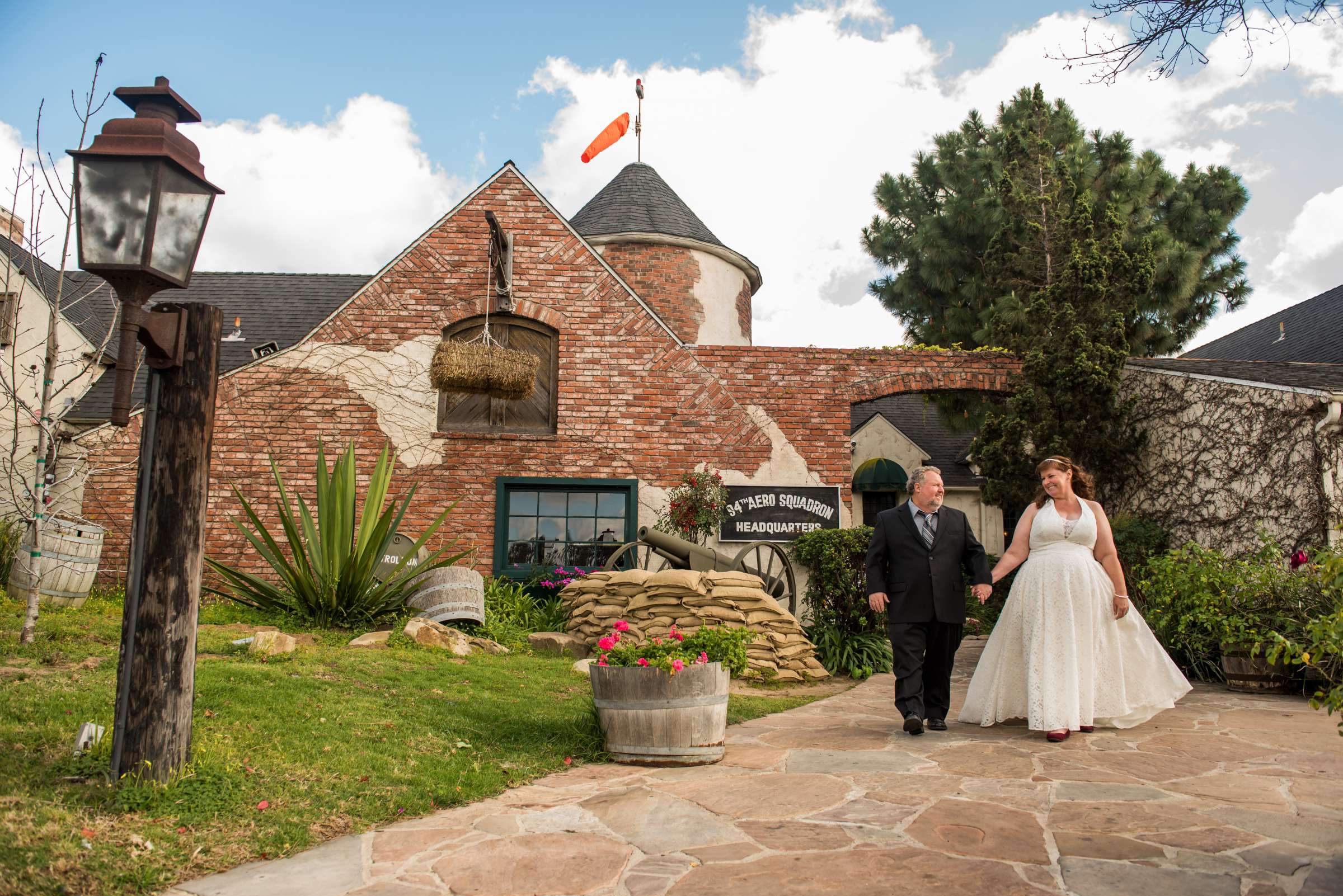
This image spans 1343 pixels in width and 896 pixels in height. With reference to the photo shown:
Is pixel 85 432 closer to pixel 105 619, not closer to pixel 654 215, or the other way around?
pixel 105 619

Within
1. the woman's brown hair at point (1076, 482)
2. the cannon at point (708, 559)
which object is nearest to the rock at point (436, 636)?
the cannon at point (708, 559)

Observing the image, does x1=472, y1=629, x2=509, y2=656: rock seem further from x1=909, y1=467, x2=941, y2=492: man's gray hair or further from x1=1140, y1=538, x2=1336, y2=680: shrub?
x1=1140, y1=538, x2=1336, y2=680: shrub

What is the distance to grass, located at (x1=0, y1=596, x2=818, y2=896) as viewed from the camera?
10.7 feet

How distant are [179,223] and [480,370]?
20.0 ft

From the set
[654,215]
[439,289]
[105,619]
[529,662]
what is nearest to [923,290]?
[654,215]

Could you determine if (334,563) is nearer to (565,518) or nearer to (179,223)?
(565,518)

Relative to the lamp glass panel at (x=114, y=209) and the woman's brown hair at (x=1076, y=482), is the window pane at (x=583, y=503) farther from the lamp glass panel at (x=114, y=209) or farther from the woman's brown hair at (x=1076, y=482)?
the lamp glass panel at (x=114, y=209)

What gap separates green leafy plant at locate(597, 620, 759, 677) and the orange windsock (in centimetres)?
1485

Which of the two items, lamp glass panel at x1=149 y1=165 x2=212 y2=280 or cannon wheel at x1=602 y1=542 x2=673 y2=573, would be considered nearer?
lamp glass panel at x1=149 y1=165 x2=212 y2=280

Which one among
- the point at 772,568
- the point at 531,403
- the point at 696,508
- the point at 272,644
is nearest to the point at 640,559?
the point at 696,508

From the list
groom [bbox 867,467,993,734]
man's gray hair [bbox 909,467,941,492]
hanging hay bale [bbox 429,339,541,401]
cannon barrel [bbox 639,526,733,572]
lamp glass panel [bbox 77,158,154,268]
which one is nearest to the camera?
lamp glass panel [bbox 77,158,154,268]

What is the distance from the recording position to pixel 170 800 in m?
3.68

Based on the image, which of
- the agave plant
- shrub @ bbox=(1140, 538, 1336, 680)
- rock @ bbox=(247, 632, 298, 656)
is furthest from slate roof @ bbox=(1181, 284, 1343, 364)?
rock @ bbox=(247, 632, 298, 656)

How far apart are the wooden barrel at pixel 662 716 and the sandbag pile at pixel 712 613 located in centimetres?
334
